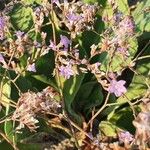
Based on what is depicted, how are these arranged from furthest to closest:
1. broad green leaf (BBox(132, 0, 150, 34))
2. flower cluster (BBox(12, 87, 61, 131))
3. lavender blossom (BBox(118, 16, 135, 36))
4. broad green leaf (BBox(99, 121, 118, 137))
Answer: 1. broad green leaf (BBox(132, 0, 150, 34))
2. broad green leaf (BBox(99, 121, 118, 137))
3. lavender blossom (BBox(118, 16, 135, 36))
4. flower cluster (BBox(12, 87, 61, 131))

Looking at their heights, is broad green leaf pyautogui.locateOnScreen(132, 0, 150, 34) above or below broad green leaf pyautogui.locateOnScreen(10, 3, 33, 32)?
below

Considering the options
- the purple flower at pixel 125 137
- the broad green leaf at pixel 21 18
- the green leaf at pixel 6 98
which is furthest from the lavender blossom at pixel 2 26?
the purple flower at pixel 125 137

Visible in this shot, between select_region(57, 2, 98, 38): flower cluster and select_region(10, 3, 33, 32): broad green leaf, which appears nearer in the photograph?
select_region(57, 2, 98, 38): flower cluster

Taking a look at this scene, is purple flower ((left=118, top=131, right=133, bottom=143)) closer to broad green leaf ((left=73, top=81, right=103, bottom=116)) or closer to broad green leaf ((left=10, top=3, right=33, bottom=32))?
broad green leaf ((left=73, top=81, right=103, bottom=116))

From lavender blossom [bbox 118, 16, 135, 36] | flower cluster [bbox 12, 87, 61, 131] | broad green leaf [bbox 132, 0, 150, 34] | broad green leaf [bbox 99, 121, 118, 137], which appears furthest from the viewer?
broad green leaf [bbox 132, 0, 150, 34]

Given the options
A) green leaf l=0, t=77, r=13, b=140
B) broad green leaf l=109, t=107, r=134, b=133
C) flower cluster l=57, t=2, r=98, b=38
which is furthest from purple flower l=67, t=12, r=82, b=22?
broad green leaf l=109, t=107, r=134, b=133

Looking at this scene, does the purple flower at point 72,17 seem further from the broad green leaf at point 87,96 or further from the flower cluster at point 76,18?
the broad green leaf at point 87,96

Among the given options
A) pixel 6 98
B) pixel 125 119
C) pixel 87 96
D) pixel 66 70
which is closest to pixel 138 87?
pixel 125 119

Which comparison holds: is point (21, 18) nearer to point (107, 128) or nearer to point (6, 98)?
point (6, 98)

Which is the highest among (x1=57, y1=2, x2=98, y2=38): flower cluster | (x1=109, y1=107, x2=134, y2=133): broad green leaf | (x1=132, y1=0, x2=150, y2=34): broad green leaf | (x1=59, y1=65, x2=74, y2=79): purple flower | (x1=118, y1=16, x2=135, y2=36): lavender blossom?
(x1=57, y1=2, x2=98, y2=38): flower cluster
